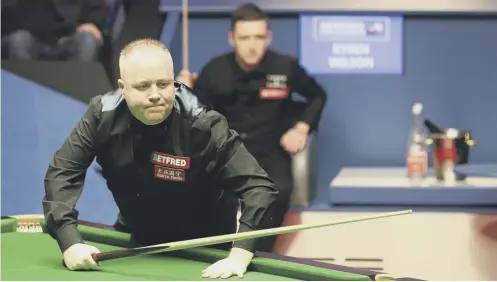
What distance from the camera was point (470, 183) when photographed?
12.7ft

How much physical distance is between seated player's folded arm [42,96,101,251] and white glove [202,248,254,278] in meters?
0.40

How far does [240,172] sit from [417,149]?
6.31ft

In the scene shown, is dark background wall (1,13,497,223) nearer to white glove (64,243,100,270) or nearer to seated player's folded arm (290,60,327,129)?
seated player's folded arm (290,60,327,129)

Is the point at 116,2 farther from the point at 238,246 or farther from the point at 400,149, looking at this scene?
the point at 238,246

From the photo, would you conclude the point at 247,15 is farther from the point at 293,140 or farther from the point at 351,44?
the point at 351,44

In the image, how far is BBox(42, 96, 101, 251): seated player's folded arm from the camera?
2264mm

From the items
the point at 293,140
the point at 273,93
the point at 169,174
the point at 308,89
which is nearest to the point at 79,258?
the point at 169,174

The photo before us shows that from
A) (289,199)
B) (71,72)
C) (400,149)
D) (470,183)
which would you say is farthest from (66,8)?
(470,183)

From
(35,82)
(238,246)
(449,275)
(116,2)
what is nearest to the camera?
(238,246)

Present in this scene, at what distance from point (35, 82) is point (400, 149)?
1715 mm

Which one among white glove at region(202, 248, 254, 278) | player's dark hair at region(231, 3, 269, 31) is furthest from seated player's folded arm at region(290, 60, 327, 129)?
white glove at region(202, 248, 254, 278)

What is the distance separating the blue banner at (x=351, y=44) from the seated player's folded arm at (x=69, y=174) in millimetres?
2186

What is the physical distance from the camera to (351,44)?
4.37m

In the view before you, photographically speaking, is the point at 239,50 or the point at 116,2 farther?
the point at 116,2
